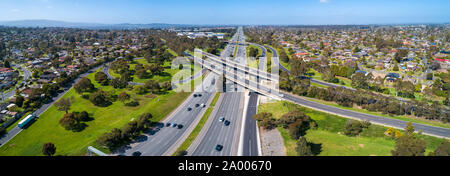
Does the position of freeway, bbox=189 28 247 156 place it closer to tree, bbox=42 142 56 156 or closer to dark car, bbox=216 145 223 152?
dark car, bbox=216 145 223 152

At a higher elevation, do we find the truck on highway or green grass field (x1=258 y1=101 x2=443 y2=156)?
the truck on highway

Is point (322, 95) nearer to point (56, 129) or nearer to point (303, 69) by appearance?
point (303, 69)

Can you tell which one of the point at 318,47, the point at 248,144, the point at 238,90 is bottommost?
the point at 248,144

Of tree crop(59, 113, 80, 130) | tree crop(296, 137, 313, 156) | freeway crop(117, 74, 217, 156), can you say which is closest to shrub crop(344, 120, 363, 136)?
tree crop(296, 137, 313, 156)

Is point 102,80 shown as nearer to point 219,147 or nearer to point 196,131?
point 196,131

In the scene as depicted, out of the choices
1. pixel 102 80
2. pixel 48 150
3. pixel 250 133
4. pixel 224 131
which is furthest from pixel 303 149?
pixel 102 80

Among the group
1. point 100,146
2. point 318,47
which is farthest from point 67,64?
point 318,47

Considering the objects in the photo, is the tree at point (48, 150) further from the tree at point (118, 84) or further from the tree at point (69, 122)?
the tree at point (118, 84)
